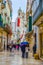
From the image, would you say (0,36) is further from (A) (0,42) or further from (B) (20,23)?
(B) (20,23)

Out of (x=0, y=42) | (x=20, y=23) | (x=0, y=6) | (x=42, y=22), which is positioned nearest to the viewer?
(x=42, y=22)

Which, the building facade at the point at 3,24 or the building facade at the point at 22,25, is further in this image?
the building facade at the point at 22,25

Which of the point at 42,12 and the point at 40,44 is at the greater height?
the point at 42,12

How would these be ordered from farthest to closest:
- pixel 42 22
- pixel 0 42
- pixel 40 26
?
pixel 0 42
pixel 40 26
pixel 42 22

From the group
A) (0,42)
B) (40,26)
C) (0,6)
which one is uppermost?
(0,6)

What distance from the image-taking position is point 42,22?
26.7 meters

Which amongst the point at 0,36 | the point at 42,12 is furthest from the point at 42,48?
the point at 0,36

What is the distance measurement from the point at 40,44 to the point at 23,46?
2.97m

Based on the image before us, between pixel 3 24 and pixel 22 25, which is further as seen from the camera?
pixel 22 25

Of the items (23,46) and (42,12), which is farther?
(23,46)

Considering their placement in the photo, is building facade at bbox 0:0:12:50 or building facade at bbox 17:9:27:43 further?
building facade at bbox 17:9:27:43

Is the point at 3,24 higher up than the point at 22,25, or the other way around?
the point at 22,25

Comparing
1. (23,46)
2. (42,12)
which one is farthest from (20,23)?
(42,12)

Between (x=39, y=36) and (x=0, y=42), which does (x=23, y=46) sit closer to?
(x=39, y=36)
